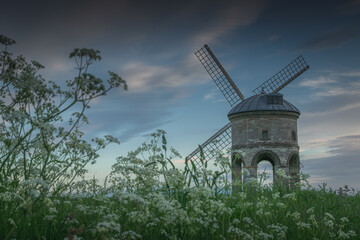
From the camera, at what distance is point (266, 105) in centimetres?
2664

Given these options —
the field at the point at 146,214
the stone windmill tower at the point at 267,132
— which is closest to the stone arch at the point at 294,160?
the stone windmill tower at the point at 267,132

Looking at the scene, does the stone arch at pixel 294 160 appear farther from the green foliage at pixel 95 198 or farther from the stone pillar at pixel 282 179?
the green foliage at pixel 95 198

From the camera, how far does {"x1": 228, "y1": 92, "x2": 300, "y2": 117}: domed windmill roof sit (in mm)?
26359

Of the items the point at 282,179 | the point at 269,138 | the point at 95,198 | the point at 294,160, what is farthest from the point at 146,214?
the point at 294,160

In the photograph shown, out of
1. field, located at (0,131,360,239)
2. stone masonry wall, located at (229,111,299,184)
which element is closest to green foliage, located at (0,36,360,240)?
field, located at (0,131,360,239)

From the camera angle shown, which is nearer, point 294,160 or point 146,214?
point 146,214

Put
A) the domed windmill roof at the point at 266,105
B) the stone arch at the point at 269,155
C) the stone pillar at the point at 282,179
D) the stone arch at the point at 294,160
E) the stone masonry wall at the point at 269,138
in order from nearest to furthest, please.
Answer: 1. the stone pillar at the point at 282,179
2. the stone arch at the point at 269,155
3. the stone masonry wall at the point at 269,138
4. the domed windmill roof at the point at 266,105
5. the stone arch at the point at 294,160

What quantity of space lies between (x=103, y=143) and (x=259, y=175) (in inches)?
162

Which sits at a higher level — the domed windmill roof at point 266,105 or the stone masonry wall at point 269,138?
the domed windmill roof at point 266,105

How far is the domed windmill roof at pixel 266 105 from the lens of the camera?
26359mm

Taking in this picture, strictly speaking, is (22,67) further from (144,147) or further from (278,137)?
(278,137)

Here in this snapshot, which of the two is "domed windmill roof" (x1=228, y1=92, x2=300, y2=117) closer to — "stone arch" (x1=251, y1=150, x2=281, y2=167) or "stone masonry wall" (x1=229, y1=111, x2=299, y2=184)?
"stone masonry wall" (x1=229, y1=111, x2=299, y2=184)

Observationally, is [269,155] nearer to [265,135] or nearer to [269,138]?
[269,138]

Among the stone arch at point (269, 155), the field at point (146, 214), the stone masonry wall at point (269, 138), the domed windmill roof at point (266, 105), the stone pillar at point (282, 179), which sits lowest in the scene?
the field at point (146, 214)
